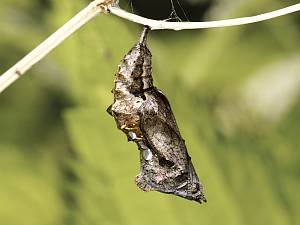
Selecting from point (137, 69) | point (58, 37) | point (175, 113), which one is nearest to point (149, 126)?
point (137, 69)

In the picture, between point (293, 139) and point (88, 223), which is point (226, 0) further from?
point (88, 223)

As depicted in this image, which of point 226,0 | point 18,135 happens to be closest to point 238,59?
point 226,0

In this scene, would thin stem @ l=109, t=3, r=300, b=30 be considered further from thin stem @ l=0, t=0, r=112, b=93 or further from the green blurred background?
the green blurred background

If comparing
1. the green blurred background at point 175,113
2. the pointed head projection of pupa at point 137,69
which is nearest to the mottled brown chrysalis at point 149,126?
the pointed head projection of pupa at point 137,69

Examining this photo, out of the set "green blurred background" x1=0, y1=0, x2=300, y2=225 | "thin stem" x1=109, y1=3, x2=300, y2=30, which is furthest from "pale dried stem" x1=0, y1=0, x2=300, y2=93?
"green blurred background" x1=0, y1=0, x2=300, y2=225

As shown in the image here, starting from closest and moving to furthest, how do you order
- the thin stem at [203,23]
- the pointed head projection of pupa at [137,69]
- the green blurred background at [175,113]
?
the thin stem at [203,23]
the pointed head projection of pupa at [137,69]
the green blurred background at [175,113]

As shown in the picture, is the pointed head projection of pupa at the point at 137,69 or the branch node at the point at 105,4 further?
the pointed head projection of pupa at the point at 137,69

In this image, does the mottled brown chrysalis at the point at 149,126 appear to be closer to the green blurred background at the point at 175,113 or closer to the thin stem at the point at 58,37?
the thin stem at the point at 58,37
